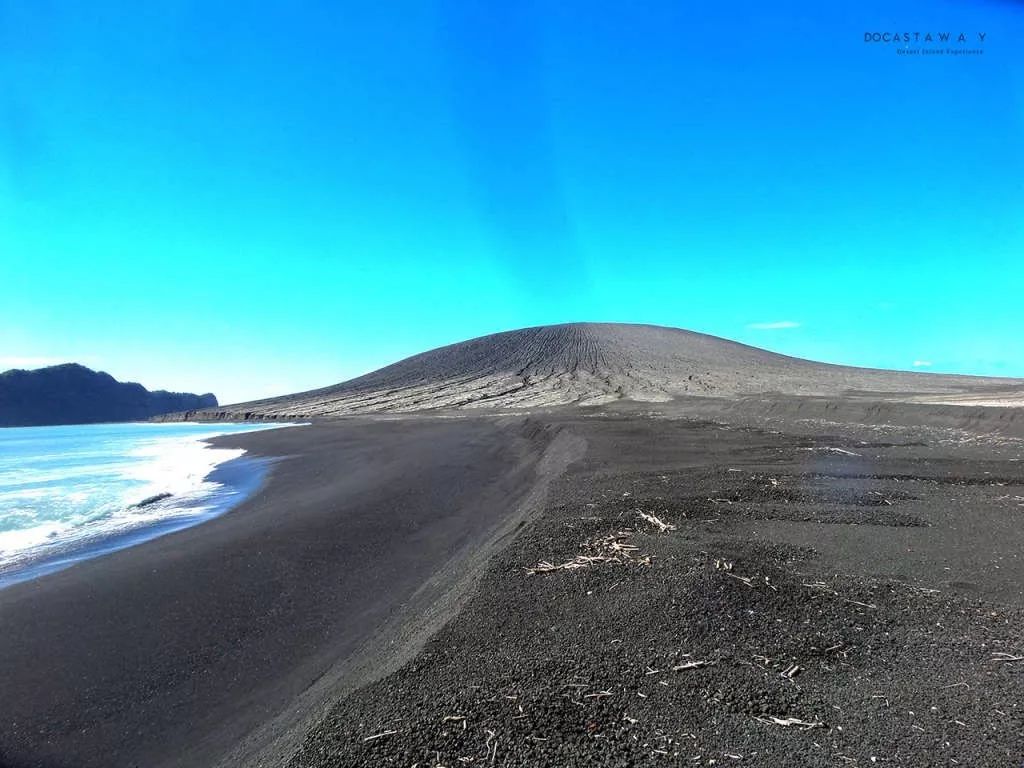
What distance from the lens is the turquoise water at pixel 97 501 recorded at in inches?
288

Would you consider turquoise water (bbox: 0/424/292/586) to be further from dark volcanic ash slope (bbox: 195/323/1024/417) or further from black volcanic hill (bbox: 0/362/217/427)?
black volcanic hill (bbox: 0/362/217/427)

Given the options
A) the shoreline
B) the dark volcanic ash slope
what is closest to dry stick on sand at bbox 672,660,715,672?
the shoreline

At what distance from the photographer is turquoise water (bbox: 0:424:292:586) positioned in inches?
288

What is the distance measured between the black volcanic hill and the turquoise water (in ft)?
343

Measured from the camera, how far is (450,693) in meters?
2.60

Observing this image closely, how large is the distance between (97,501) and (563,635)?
11.6 metres

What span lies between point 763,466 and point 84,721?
363 inches

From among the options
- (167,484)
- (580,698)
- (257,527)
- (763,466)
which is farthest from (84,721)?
(167,484)

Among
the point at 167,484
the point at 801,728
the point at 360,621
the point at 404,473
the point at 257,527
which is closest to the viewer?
the point at 801,728

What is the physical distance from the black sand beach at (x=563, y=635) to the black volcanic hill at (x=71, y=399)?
118919 millimetres

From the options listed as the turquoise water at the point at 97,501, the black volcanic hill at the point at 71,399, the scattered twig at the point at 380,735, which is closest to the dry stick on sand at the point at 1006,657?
the scattered twig at the point at 380,735

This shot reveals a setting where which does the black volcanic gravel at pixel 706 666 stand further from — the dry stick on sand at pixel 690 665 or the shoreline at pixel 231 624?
the shoreline at pixel 231 624

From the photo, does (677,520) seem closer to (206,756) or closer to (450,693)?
(450,693)

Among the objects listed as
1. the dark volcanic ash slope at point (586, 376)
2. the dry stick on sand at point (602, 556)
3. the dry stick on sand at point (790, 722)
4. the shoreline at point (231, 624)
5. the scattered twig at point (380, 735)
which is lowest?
the shoreline at point (231, 624)
